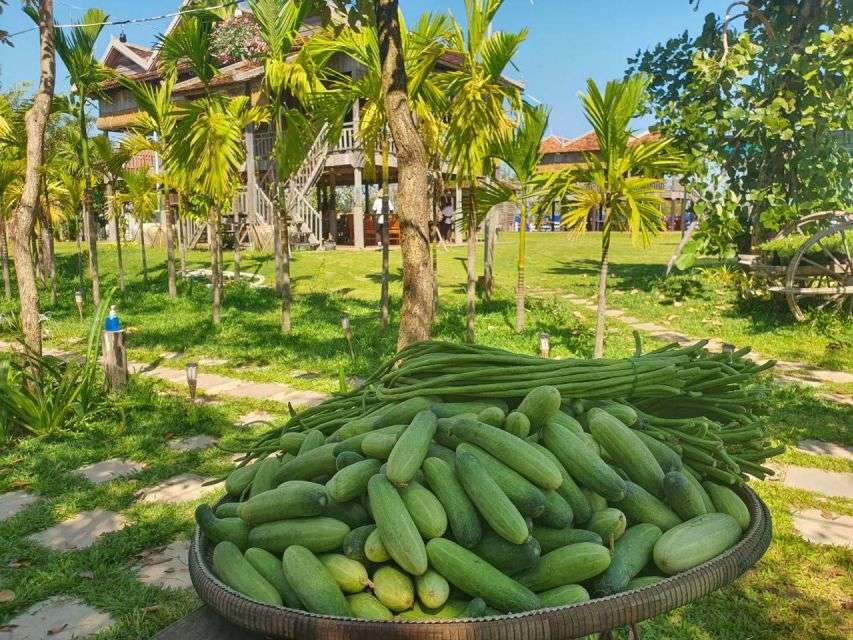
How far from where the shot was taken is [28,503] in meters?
4.49

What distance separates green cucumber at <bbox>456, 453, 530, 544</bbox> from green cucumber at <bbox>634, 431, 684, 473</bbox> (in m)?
0.42

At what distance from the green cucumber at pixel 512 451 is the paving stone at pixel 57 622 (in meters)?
2.44

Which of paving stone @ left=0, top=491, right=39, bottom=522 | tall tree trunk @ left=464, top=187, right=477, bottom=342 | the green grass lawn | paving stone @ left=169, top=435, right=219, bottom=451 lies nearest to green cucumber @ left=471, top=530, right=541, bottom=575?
the green grass lawn

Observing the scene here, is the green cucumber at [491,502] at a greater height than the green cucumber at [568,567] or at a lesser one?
greater

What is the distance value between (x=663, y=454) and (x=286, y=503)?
861mm

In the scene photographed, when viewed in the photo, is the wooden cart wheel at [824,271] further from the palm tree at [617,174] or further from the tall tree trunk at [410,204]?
the tall tree trunk at [410,204]

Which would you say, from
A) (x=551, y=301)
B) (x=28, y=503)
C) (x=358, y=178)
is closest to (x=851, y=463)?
(x=28, y=503)

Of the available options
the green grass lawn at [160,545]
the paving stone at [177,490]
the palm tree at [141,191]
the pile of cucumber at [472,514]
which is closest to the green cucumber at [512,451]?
the pile of cucumber at [472,514]

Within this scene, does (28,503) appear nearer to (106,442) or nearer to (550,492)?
(106,442)

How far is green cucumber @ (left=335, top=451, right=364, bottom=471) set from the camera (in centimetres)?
147

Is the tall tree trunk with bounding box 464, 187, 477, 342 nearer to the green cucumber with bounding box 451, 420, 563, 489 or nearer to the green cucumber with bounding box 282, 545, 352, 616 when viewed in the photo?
the green cucumber with bounding box 451, 420, 563, 489

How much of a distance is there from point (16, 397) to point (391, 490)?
5.58 meters

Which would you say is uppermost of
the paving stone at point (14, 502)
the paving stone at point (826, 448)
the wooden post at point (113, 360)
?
the wooden post at point (113, 360)

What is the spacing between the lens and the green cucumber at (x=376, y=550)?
129 cm
